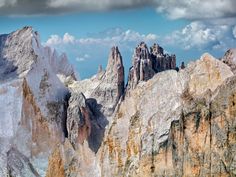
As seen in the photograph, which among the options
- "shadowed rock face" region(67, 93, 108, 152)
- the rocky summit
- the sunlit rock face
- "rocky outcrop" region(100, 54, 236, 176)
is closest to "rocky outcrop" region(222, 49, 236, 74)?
the rocky summit

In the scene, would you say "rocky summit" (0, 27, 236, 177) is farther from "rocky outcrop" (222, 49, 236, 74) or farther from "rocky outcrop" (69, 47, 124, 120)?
"rocky outcrop" (69, 47, 124, 120)

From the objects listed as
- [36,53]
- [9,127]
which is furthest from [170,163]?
[36,53]

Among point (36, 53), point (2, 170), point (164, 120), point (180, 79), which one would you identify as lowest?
point (2, 170)

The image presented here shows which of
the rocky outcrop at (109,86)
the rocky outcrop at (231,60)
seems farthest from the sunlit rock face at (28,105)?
the rocky outcrop at (231,60)

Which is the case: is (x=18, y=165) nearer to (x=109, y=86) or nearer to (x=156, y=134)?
(x=109, y=86)

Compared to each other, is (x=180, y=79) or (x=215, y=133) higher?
(x=180, y=79)

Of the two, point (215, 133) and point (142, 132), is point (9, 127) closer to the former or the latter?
point (142, 132)

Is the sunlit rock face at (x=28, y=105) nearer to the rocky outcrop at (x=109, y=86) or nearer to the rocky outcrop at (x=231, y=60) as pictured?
the rocky outcrop at (x=109, y=86)
